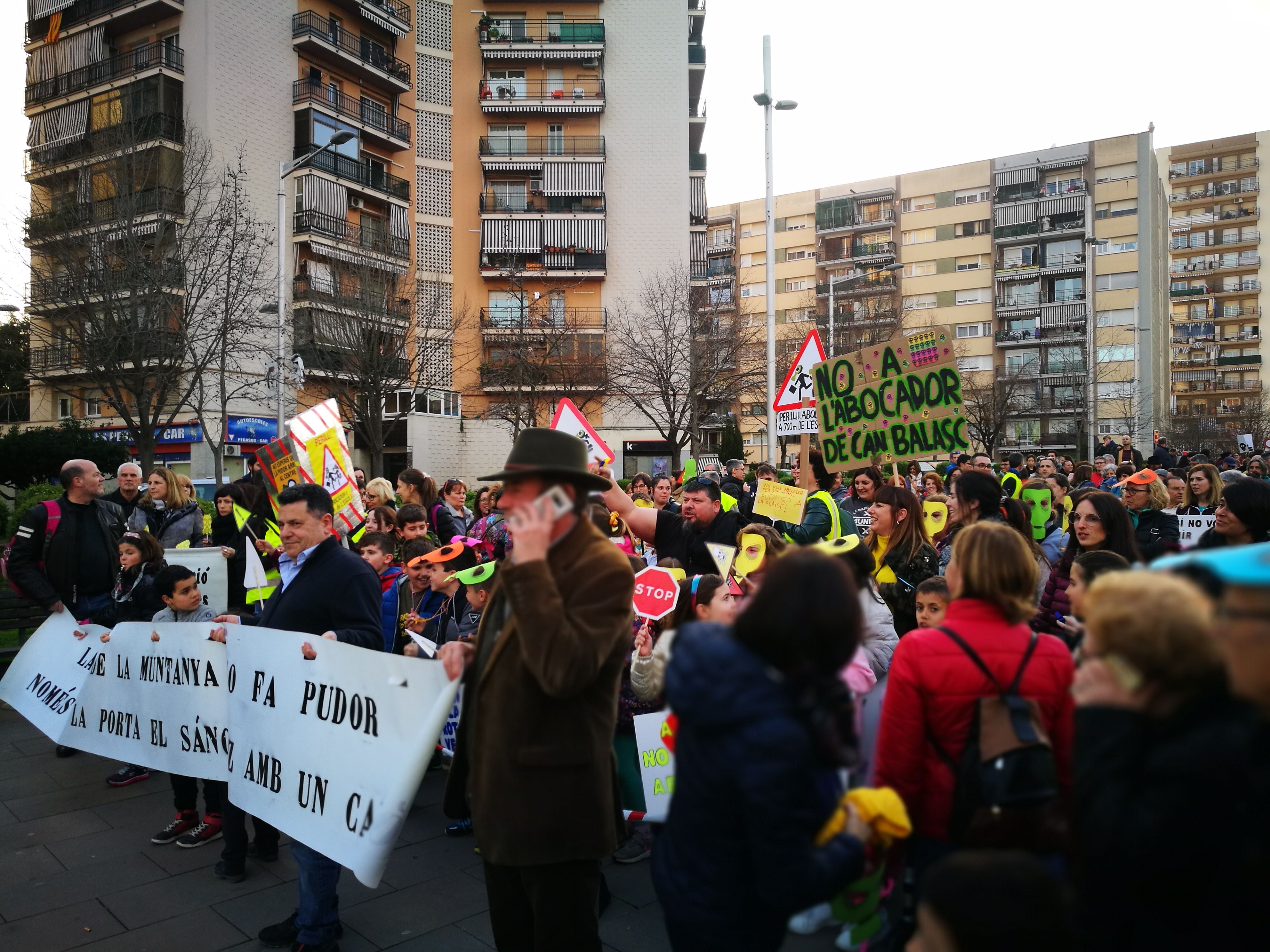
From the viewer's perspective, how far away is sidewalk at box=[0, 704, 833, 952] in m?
3.84

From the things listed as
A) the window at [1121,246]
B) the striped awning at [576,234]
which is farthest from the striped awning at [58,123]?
the window at [1121,246]

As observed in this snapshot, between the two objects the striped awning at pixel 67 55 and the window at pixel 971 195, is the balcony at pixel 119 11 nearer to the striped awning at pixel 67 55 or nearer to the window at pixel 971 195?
the striped awning at pixel 67 55

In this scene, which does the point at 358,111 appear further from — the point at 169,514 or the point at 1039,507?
the point at 1039,507

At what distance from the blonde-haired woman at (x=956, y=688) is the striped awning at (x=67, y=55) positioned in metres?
39.9

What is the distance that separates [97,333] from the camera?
1722cm

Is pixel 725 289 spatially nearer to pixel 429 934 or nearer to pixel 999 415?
pixel 999 415

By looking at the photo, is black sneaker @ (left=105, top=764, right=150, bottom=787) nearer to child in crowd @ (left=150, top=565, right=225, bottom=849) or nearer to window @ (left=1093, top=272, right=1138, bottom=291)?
child in crowd @ (left=150, top=565, right=225, bottom=849)

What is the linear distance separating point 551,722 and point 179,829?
3.66 meters

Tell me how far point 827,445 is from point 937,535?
1.18 m

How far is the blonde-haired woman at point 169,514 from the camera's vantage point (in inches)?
332

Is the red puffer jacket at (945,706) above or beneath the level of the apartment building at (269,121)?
beneath

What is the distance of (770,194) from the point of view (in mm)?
18734

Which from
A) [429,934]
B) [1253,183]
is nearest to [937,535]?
[429,934]

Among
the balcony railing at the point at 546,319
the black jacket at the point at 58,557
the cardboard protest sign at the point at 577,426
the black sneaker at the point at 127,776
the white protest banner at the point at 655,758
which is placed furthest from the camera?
the balcony railing at the point at 546,319
